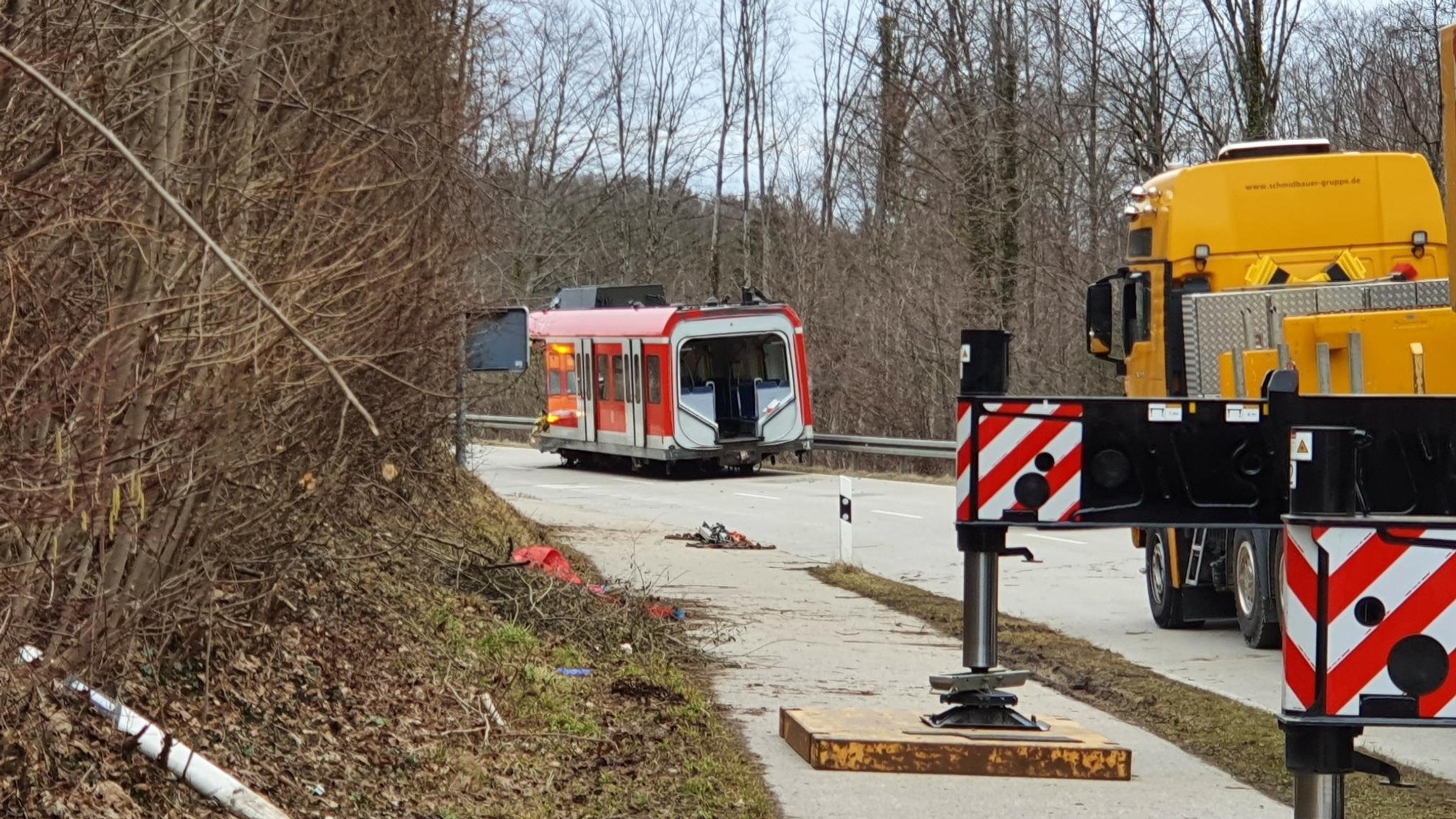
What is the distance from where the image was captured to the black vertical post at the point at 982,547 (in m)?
8.03

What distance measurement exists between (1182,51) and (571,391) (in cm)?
1337

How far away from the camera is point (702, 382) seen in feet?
106

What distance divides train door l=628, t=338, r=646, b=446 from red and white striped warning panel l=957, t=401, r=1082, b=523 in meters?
24.6

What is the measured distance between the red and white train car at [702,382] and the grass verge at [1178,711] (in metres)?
16.6

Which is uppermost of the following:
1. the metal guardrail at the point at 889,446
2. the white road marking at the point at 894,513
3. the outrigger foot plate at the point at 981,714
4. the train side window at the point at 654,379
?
the train side window at the point at 654,379

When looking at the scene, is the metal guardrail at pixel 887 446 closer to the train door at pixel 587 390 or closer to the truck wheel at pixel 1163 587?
the train door at pixel 587 390

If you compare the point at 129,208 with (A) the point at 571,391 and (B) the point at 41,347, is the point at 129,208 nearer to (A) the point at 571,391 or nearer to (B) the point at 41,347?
(B) the point at 41,347

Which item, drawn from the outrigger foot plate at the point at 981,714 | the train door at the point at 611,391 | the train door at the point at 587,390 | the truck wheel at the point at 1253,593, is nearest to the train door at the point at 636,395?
the train door at the point at 611,391

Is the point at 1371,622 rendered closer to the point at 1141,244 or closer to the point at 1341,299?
the point at 1341,299

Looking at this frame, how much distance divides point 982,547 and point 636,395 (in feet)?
82.8

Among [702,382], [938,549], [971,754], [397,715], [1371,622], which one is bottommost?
[938,549]

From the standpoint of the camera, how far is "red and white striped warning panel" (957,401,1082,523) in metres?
7.89

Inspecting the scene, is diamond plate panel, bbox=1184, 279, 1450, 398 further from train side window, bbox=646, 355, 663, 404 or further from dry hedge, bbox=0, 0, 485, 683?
train side window, bbox=646, 355, 663, 404

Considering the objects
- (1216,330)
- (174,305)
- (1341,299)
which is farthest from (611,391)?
(174,305)
